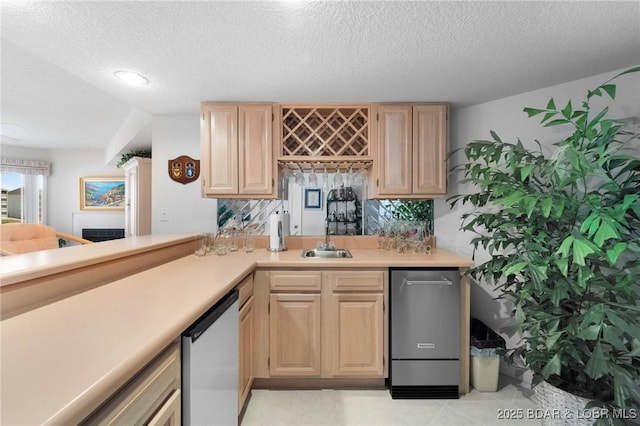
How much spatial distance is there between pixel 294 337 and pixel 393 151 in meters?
1.67

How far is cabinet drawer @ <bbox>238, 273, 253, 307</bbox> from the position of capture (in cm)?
174

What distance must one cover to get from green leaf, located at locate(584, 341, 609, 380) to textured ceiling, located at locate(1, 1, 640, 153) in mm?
1587

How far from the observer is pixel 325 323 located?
6.72 ft

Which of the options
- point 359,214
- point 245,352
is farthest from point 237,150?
point 245,352

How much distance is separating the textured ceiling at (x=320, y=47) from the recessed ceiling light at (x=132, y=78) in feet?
0.15

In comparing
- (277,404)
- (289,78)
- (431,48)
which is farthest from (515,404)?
(289,78)

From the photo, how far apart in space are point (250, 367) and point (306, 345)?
0.41 metres

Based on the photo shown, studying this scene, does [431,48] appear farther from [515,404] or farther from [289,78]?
[515,404]

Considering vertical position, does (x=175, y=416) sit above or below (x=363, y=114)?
below

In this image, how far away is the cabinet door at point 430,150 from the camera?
94.2 inches

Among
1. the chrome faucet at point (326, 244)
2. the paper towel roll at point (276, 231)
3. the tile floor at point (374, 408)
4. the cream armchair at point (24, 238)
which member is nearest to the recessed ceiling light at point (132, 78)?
the paper towel roll at point (276, 231)

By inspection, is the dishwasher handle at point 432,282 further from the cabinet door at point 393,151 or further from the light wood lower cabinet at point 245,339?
the light wood lower cabinet at point 245,339

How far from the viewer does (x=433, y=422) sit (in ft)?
5.78

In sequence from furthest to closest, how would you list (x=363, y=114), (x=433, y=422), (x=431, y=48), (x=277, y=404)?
(x=363, y=114), (x=277, y=404), (x=433, y=422), (x=431, y=48)
